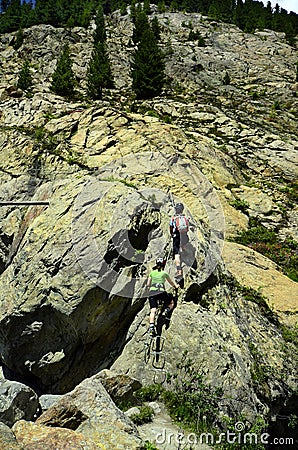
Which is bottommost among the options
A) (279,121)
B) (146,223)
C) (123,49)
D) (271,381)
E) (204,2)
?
(271,381)

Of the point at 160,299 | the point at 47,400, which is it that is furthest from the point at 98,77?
the point at 47,400

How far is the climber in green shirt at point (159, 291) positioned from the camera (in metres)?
9.42

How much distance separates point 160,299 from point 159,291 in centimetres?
34

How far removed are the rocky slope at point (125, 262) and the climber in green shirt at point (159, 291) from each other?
0.28 m

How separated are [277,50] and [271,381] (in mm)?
53045

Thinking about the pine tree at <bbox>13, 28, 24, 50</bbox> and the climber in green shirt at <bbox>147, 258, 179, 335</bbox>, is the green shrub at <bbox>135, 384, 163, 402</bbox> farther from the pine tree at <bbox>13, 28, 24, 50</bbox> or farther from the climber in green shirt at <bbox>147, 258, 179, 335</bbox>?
the pine tree at <bbox>13, 28, 24, 50</bbox>

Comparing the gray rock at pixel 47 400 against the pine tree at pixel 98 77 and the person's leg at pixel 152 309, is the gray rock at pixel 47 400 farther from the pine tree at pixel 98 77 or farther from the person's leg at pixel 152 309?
the pine tree at pixel 98 77

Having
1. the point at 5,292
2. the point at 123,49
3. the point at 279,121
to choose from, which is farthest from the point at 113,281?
the point at 123,49

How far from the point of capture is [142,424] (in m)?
7.28

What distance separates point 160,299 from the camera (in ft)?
31.9

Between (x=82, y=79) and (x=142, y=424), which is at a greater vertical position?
(x=82, y=79)

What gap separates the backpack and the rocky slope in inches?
27.3

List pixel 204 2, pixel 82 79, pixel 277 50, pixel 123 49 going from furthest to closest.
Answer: pixel 204 2 → pixel 277 50 → pixel 123 49 → pixel 82 79

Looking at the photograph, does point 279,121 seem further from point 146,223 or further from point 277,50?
point 277,50
